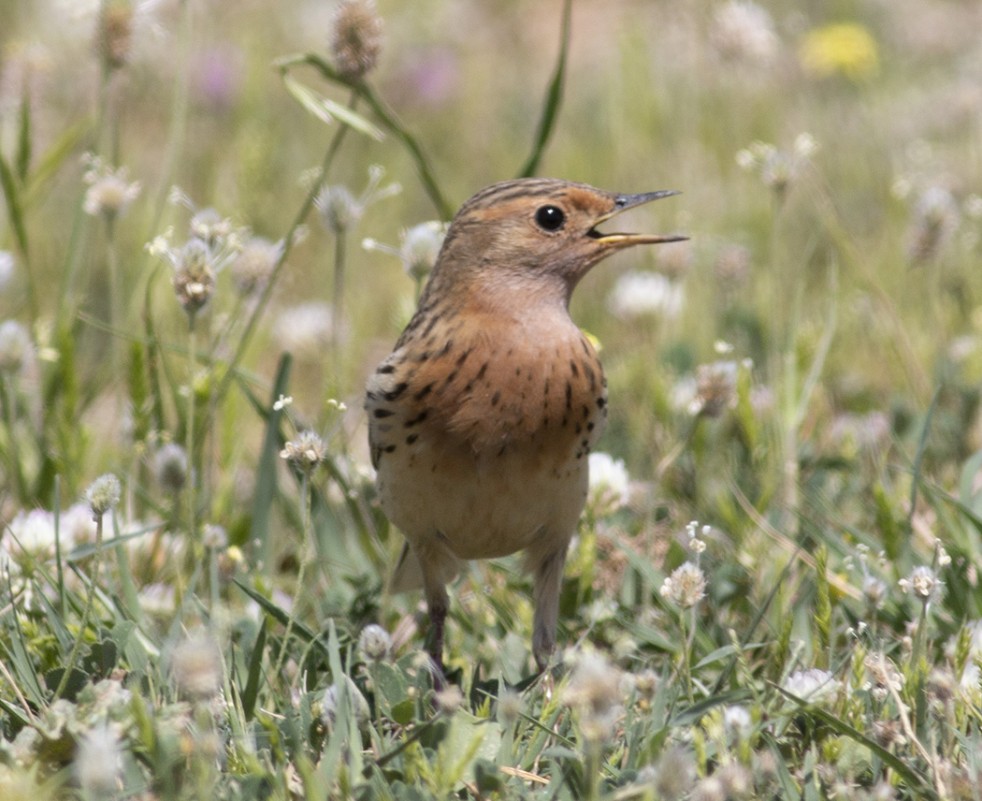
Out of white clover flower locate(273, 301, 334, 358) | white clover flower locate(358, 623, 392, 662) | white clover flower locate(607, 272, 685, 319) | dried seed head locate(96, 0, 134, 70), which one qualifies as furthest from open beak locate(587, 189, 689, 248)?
white clover flower locate(273, 301, 334, 358)

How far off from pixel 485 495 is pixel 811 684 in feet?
2.94

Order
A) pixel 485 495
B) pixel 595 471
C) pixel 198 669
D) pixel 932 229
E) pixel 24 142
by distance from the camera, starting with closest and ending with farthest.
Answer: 1. pixel 198 669
2. pixel 485 495
3. pixel 595 471
4. pixel 24 142
5. pixel 932 229

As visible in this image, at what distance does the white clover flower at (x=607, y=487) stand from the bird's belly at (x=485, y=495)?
0.61 meters

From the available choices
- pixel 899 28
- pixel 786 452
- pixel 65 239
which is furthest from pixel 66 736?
pixel 899 28

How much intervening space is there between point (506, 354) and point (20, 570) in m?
1.35

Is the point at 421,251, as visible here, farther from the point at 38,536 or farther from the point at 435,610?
the point at 38,536

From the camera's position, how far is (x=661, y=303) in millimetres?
5973

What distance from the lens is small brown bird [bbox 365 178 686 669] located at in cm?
368

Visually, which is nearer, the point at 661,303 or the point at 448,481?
the point at 448,481

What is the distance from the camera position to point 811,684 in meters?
3.26

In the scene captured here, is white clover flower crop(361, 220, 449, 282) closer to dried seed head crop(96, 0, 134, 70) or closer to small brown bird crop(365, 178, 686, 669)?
small brown bird crop(365, 178, 686, 669)

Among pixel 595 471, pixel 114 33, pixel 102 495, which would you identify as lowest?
pixel 595 471

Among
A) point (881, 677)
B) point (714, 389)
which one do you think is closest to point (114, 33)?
point (714, 389)

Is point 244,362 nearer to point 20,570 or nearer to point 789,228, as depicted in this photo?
point 20,570
